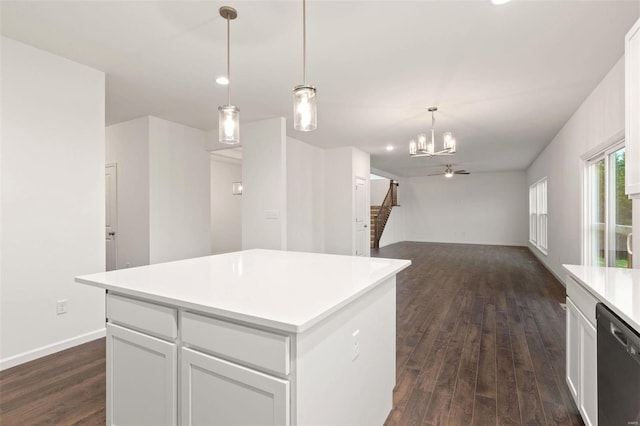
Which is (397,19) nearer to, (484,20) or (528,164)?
(484,20)

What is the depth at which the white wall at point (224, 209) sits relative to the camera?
27.8ft

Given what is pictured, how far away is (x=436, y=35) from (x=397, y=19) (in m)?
0.41

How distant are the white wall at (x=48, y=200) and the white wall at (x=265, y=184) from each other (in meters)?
2.00

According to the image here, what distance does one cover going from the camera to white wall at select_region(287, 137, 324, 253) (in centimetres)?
595

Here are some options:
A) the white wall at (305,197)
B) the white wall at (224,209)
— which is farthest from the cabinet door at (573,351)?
the white wall at (224,209)

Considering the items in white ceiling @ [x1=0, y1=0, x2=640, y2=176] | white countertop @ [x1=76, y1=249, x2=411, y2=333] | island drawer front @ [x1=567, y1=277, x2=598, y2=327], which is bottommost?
island drawer front @ [x1=567, y1=277, x2=598, y2=327]

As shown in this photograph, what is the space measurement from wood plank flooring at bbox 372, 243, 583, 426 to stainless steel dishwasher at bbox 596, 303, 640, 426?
2.24 feet

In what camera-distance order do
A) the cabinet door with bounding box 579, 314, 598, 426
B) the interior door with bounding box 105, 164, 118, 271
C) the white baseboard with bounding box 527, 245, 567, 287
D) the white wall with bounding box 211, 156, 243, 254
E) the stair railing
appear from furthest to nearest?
the stair railing
the white wall with bounding box 211, 156, 243, 254
the white baseboard with bounding box 527, 245, 567, 287
the interior door with bounding box 105, 164, 118, 271
the cabinet door with bounding box 579, 314, 598, 426

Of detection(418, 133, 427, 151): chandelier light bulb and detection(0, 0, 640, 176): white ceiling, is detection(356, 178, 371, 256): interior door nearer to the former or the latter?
detection(418, 133, 427, 151): chandelier light bulb

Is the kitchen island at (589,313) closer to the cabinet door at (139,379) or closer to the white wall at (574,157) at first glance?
the white wall at (574,157)

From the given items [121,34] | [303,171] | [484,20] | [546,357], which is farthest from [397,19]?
[303,171]

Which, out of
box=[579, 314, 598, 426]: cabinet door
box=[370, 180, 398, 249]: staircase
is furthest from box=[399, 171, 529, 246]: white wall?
box=[579, 314, 598, 426]: cabinet door

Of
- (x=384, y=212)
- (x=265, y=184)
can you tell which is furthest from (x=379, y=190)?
(x=265, y=184)

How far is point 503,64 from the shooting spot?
9.66 ft
